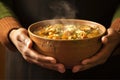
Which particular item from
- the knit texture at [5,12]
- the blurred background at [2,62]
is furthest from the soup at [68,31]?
the blurred background at [2,62]

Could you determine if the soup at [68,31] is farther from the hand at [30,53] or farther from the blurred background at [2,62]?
the blurred background at [2,62]

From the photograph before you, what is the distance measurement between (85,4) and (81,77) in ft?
0.90

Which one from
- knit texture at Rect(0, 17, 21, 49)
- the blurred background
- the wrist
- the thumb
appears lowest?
the blurred background

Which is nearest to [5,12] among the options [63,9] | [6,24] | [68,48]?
[6,24]

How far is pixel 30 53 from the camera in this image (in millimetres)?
840

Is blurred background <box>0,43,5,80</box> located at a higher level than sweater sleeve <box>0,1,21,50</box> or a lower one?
lower

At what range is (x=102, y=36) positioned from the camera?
0.83 meters

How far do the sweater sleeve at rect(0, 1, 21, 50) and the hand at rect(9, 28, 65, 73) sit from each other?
0.20 feet

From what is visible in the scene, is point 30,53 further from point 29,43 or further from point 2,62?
point 2,62

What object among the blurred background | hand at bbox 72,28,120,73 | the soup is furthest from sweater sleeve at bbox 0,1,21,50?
the blurred background

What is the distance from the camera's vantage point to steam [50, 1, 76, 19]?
1011 mm

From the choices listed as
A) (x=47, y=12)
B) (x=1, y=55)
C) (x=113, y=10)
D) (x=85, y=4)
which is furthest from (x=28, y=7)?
(x=1, y=55)

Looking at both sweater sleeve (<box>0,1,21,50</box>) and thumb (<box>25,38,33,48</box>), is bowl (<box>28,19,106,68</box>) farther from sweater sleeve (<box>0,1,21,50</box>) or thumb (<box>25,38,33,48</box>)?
sweater sleeve (<box>0,1,21,50</box>)

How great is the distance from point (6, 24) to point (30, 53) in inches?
8.4
